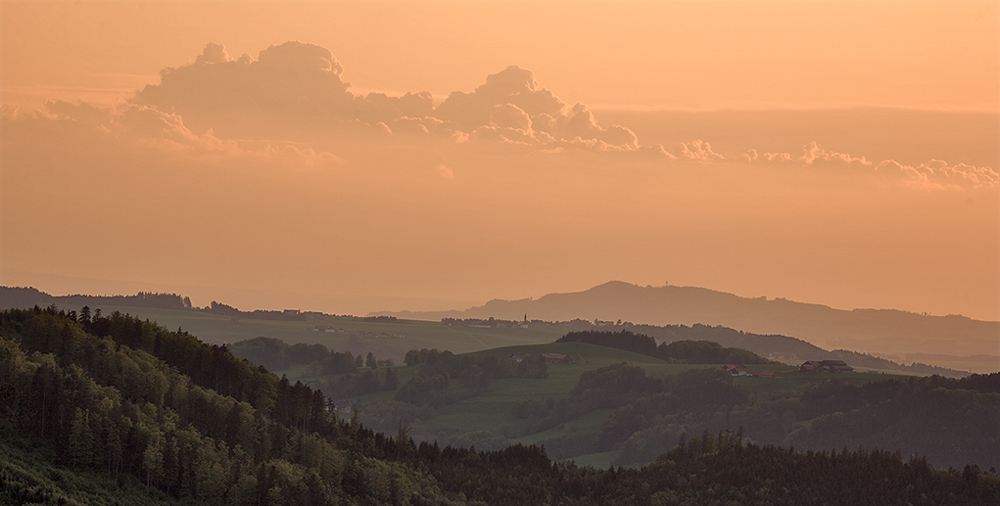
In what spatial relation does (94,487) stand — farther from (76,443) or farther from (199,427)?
(199,427)

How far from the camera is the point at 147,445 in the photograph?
17125 cm

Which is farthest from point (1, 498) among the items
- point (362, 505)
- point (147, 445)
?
point (362, 505)

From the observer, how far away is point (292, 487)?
184625mm

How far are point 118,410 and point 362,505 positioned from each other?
1782 inches

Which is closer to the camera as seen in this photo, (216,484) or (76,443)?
(76,443)

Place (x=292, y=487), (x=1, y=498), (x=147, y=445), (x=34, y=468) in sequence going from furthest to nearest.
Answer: (x=292, y=487)
(x=147, y=445)
(x=34, y=468)
(x=1, y=498)

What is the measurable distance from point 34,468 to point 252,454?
44.3m

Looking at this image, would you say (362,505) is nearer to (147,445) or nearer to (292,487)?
(292,487)

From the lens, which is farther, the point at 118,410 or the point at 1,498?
the point at 118,410

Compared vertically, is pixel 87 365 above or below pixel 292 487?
above

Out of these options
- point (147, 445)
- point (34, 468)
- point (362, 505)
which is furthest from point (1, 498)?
point (362, 505)

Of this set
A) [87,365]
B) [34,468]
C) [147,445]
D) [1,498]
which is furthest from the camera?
[87,365]

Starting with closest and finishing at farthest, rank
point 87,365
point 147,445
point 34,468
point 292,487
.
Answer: point 34,468 < point 147,445 < point 292,487 < point 87,365

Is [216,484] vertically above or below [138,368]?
below
